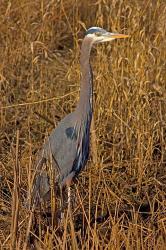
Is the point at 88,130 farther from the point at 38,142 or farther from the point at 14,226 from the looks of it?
the point at 14,226

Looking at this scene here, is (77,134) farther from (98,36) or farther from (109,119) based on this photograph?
(109,119)

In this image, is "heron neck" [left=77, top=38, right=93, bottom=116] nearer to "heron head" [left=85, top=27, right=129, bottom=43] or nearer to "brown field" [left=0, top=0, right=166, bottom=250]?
"heron head" [left=85, top=27, right=129, bottom=43]

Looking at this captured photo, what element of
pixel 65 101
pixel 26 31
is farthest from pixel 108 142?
pixel 26 31

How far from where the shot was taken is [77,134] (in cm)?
371

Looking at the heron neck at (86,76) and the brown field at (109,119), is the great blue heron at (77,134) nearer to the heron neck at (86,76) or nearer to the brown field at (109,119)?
the heron neck at (86,76)

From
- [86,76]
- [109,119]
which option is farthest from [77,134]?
[109,119]

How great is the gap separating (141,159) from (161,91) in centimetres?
78

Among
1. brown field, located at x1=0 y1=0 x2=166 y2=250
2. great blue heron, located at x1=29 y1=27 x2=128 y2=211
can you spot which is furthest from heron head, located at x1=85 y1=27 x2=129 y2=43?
brown field, located at x1=0 y1=0 x2=166 y2=250

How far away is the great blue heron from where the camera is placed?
3.58 m

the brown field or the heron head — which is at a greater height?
the heron head

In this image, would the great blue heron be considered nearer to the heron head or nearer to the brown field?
the heron head

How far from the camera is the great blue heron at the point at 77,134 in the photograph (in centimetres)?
358

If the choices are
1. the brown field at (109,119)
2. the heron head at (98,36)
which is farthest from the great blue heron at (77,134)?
the brown field at (109,119)

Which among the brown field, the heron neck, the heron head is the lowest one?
the brown field
